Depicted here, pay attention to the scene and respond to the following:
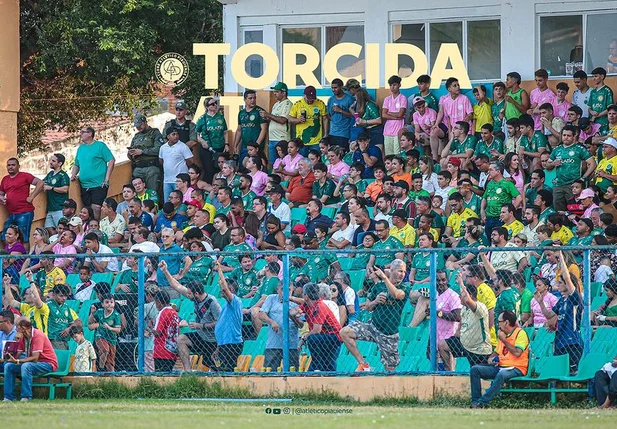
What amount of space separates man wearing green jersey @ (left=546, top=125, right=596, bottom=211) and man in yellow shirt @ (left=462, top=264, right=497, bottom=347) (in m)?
5.04

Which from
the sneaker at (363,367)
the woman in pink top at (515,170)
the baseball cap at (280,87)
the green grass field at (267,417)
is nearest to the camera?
the green grass field at (267,417)

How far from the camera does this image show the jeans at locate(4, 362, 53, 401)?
17016 mm

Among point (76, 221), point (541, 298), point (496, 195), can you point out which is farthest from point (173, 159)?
point (541, 298)

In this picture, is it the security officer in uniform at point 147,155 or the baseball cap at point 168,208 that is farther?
the security officer in uniform at point 147,155

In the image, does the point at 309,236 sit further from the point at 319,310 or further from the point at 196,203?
the point at 319,310

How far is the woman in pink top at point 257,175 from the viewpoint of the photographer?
75.5ft

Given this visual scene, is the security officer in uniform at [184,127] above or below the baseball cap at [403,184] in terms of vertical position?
above

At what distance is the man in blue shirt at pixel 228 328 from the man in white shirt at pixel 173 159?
7.65m

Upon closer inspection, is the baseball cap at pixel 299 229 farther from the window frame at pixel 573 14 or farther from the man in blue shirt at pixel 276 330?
the window frame at pixel 573 14

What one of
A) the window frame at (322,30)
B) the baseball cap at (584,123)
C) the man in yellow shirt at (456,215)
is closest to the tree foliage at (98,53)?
the window frame at (322,30)

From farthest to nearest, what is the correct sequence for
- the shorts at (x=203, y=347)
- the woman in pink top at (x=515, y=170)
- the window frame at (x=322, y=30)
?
the window frame at (x=322, y=30) < the woman in pink top at (x=515, y=170) < the shorts at (x=203, y=347)

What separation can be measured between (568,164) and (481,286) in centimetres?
549

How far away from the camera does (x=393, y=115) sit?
78.4ft

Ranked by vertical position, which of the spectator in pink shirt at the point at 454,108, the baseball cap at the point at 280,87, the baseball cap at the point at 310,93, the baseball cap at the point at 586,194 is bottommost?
the baseball cap at the point at 586,194
